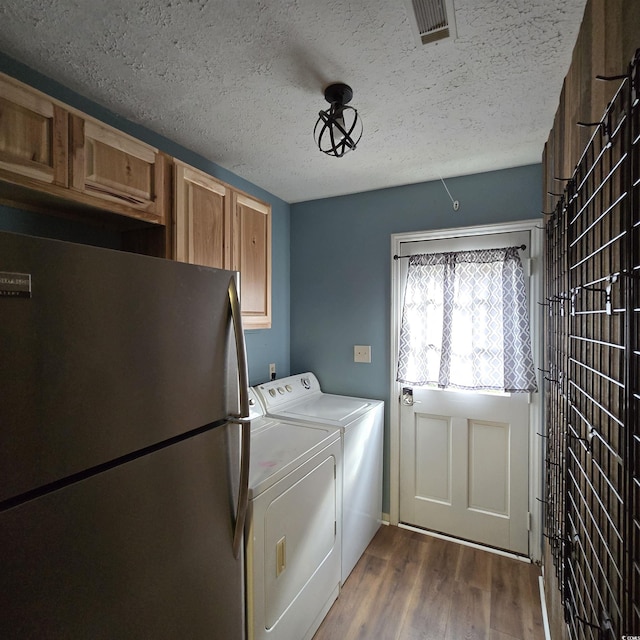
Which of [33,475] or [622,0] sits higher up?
[622,0]

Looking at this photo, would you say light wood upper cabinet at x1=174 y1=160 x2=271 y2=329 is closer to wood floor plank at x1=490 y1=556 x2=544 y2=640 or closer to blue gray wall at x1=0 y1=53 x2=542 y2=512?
blue gray wall at x1=0 y1=53 x2=542 y2=512

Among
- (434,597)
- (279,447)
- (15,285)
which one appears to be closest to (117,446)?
(15,285)

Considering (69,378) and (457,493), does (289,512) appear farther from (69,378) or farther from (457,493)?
(457,493)

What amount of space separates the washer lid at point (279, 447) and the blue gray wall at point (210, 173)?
63 centimetres

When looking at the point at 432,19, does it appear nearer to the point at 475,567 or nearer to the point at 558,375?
the point at 558,375

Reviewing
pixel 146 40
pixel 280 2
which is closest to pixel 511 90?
pixel 280 2

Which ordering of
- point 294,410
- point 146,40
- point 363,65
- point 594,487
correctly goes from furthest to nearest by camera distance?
point 294,410, point 363,65, point 146,40, point 594,487

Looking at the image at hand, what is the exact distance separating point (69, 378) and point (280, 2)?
119cm

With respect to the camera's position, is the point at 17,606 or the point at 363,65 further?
the point at 363,65

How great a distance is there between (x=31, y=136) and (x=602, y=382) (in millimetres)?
1739

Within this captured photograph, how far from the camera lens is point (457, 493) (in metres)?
2.37

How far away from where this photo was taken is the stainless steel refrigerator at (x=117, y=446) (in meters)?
0.68

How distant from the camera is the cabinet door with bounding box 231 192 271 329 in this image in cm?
195

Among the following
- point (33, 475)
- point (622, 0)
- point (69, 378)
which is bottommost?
point (33, 475)
